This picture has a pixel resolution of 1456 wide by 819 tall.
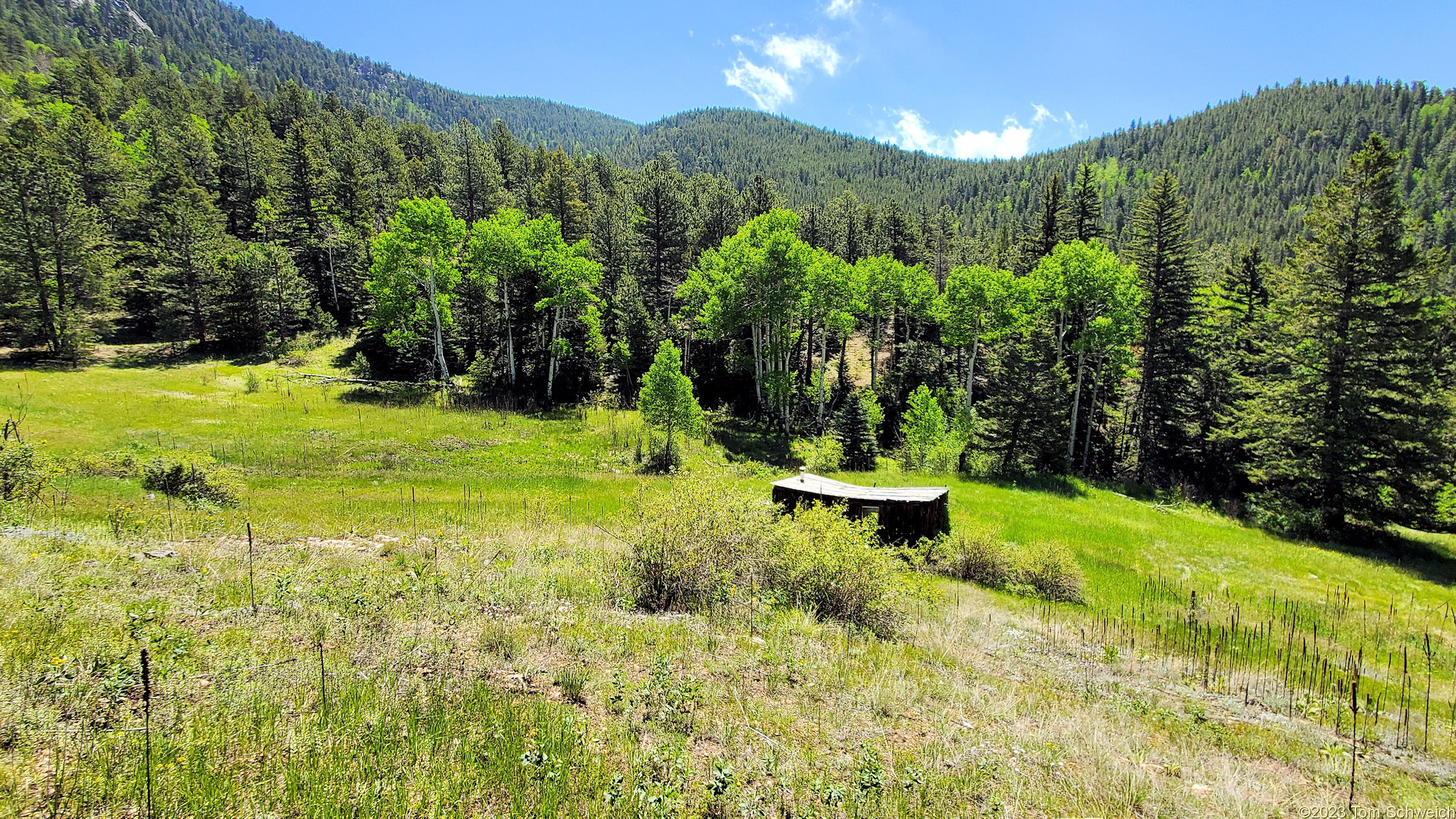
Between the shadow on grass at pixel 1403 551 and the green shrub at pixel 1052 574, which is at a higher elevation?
the green shrub at pixel 1052 574

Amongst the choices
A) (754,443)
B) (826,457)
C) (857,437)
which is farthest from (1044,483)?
(754,443)

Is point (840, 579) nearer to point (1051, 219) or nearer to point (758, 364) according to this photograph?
point (758, 364)

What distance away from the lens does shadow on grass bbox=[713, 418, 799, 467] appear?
30344mm

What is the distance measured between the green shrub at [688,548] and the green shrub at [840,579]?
0.64 meters

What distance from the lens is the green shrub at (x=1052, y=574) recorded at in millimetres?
14172

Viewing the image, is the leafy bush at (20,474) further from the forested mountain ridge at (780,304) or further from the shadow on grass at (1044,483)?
the shadow on grass at (1044,483)

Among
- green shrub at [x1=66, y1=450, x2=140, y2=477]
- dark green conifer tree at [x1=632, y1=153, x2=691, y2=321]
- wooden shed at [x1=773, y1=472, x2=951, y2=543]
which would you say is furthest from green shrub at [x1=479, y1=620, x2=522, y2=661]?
dark green conifer tree at [x1=632, y1=153, x2=691, y2=321]

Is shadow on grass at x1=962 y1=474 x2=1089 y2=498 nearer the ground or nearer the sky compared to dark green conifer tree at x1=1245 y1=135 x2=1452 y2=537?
nearer the ground

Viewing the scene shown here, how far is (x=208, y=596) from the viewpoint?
706cm

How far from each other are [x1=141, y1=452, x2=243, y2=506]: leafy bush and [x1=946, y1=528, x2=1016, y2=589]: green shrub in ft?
63.9

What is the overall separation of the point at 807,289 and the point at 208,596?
30.5 metres

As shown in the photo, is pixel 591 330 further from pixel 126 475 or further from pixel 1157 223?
pixel 1157 223

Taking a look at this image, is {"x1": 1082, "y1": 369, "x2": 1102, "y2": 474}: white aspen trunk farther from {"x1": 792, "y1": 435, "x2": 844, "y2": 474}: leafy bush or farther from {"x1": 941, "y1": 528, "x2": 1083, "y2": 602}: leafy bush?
{"x1": 941, "y1": 528, "x2": 1083, "y2": 602}: leafy bush

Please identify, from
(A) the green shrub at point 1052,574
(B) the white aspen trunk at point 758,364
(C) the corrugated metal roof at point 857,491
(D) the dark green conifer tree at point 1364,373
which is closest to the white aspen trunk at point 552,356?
(B) the white aspen trunk at point 758,364
